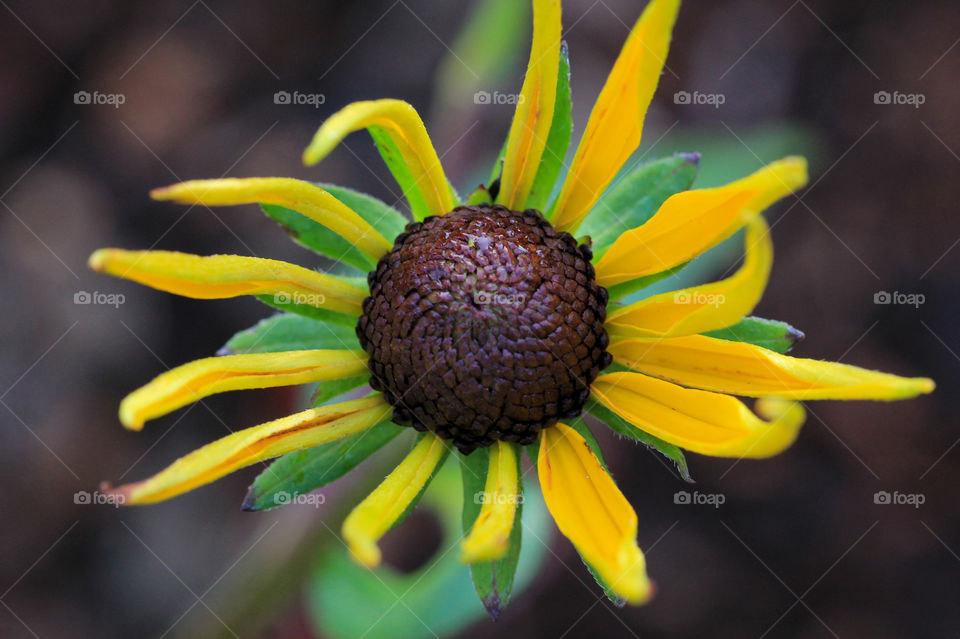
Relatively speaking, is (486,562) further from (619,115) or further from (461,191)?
(461,191)

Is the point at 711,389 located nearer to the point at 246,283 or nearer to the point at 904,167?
the point at 246,283

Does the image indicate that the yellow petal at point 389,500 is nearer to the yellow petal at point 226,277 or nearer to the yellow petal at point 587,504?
the yellow petal at point 587,504

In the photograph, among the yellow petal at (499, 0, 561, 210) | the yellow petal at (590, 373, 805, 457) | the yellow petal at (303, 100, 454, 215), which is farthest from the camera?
the yellow petal at (499, 0, 561, 210)

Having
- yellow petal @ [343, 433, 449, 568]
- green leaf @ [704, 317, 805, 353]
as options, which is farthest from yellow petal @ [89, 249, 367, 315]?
green leaf @ [704, 317, 805, 353]

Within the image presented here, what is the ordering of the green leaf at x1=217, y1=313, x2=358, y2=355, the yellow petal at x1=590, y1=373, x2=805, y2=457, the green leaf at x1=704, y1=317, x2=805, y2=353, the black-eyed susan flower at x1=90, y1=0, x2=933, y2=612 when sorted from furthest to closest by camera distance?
the green leaf at x1=217, y1=313, x2=358, y2=355
the green leaf at x1=704, y1=317, x2=805, y2=353
the black-eyed susan flower at x1=90, y1=0, x2=933, y2=612
the yellow petal at x1=590, y1=373, x2=805, y2=457

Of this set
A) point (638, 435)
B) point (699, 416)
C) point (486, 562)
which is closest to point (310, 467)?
point (486, 562)

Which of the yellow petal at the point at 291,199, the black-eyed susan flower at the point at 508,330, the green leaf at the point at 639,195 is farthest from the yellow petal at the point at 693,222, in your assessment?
the yellow petal at the point at 291,199

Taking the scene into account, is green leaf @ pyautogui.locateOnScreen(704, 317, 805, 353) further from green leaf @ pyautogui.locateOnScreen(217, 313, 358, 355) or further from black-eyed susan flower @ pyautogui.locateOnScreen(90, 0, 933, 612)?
green leaf @ pyautogui.locateOnScreen(217, 313, 358, 355)
